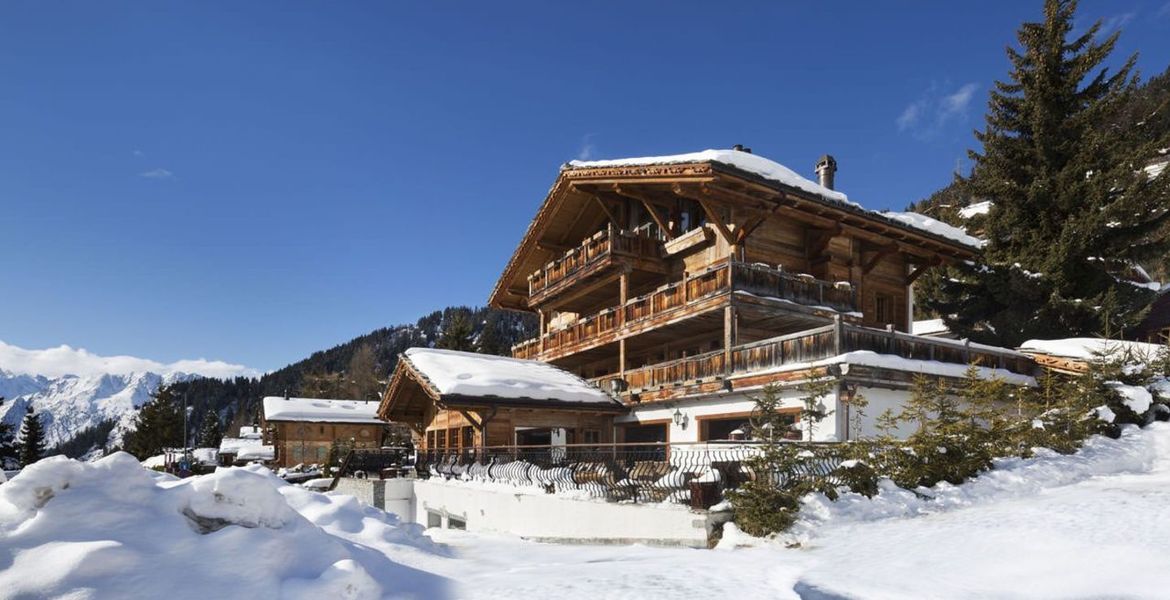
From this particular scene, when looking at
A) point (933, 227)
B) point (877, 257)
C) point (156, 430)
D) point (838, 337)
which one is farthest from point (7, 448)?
point (933, 227)

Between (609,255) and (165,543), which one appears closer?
(165,543)

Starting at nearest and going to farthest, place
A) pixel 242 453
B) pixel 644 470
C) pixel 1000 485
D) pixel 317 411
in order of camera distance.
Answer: pixel 1000 485 < pixel 644 470 < pixel 317 411 < pixel 242 453

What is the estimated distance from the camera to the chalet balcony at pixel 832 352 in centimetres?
1620

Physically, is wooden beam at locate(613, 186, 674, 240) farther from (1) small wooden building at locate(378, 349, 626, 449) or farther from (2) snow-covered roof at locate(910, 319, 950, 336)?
(2) snow-covered roof at locate(910, 319, 950, 336)

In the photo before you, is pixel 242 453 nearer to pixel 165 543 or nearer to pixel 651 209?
pixel 651 209

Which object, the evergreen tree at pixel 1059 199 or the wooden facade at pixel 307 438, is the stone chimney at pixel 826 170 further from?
the wooden facade at pixel 307 438

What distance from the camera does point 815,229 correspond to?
23.6m

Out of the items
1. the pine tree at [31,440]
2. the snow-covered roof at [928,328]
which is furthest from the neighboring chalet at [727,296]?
the pine tree at [31,440]

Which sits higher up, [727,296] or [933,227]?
[933,227]

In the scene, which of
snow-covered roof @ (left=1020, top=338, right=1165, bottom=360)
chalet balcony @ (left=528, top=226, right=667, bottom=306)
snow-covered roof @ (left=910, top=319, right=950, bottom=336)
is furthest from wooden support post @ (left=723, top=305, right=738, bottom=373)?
snow-covered roof @ (left=910, top=319, right=950, bottom=336)

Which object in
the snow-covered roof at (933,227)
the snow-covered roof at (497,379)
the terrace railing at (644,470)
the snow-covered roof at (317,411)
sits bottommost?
the snow-covered roof at (317,411)

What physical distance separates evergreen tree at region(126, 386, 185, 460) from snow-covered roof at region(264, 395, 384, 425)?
27.5 m

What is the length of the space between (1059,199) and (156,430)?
83.3 meters

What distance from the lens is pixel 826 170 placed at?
2734 cm
